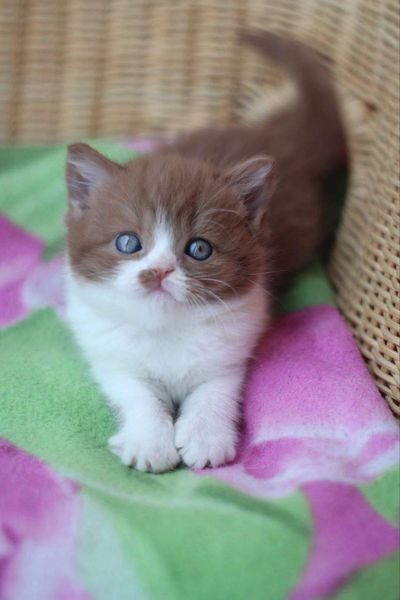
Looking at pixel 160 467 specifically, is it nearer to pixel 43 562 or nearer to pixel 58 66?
pixel 43 562

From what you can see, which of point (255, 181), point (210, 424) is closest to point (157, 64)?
point (255, 181)

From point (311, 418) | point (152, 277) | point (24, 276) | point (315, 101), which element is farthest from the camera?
point (315, 101)

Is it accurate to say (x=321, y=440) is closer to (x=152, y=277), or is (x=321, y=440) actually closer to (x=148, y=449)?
(x=148, y=449)

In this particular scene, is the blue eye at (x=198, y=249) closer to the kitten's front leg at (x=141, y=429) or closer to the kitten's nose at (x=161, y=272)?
the kitten's nose at (x=161, y=272)

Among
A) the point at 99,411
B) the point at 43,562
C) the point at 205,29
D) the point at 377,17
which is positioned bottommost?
the point at 99,411

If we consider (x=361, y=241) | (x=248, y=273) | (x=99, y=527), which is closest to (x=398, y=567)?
(x=99, y=527)

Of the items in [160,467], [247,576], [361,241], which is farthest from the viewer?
[361,241]

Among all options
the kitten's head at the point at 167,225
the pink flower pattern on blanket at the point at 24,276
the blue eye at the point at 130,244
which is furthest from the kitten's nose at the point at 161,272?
the pink flower pattern on blanket at the point at 24,276
